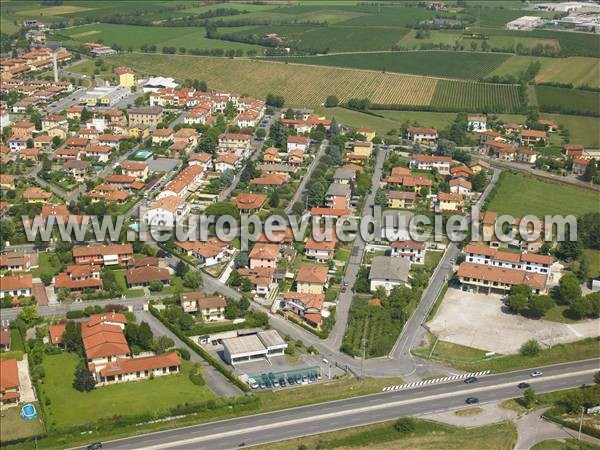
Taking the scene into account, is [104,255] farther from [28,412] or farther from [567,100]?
[567,100]

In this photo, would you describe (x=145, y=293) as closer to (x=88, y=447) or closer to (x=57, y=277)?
(x=57, y=277)

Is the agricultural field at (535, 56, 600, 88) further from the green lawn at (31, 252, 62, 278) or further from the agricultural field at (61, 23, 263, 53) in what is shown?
the green lawn at (31, 252, 62, 278)

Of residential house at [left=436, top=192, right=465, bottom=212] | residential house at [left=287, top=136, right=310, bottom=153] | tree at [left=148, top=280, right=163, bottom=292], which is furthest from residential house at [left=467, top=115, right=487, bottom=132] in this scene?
tree at [left=148, top=280, right=163, bottom=292]

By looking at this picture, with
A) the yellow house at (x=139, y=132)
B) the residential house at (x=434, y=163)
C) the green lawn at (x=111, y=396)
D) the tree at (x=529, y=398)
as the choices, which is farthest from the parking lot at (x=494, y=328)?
the yellow house at (x=139, y=132)

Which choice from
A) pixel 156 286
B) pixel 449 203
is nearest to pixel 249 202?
pixel 156 286

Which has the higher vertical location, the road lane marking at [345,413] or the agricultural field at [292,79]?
the agricultural field at [292,79]

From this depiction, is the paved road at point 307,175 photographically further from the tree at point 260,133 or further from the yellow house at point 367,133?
the tree at point 260,133
